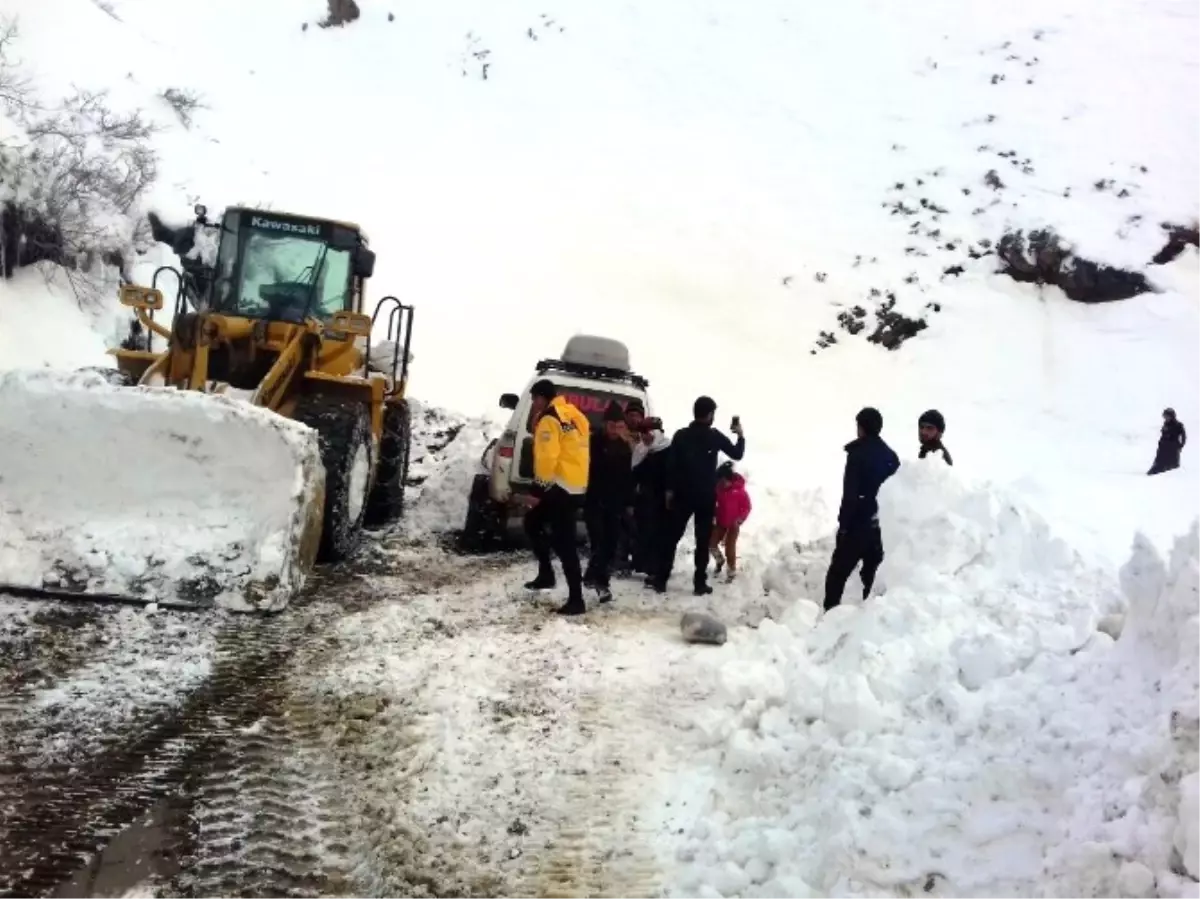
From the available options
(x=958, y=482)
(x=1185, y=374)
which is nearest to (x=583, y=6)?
(x=1185, y=374)

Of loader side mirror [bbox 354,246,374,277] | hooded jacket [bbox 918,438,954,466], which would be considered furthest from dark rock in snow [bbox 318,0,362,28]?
hooded jacket [bbox 918,438,954,466]

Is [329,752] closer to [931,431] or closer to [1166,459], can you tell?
[931,431]

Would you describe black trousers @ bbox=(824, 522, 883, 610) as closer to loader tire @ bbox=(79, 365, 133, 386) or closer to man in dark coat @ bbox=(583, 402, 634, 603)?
man in dark coat @ bbox=(583, 402, 634, 603)

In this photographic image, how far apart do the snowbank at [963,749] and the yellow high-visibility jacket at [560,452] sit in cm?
207

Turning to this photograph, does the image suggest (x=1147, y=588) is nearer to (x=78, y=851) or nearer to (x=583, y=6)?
(x=78, y=851)

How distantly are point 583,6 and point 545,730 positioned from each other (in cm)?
3554

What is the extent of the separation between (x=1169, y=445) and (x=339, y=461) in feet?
47.6

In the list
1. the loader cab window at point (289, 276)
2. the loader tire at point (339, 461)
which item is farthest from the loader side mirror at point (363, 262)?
the loader tire at point (339, 461)

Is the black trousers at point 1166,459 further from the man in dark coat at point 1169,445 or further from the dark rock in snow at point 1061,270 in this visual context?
the dark rock in snow at point 1061,270

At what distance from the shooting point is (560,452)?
23.2 feet

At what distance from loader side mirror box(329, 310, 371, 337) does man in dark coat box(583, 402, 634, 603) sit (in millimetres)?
2328

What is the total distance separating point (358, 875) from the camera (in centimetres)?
367

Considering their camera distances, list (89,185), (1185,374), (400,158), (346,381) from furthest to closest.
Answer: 1. (400,158)
2. (1185,374)
3. (89,185)
4. (346,381)

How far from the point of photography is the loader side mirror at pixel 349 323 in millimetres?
8703
